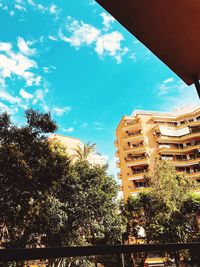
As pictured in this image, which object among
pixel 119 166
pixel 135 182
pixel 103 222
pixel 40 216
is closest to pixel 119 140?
pixel 119 166

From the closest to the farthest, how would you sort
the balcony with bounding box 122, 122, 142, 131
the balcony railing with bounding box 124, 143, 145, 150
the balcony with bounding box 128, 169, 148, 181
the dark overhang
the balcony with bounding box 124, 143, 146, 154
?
1. the dark overhang
2. the balcony with bounding box 128, 169, 148, 181
3. the balcony with bounding box 124, 143, 146, 154
4. the balcony railing with bounding box 124, 143, 145, 150
5. the balcony with bounding box 122, 122, 142, 131

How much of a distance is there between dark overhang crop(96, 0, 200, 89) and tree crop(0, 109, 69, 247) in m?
9.58

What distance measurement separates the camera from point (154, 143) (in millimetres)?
41281

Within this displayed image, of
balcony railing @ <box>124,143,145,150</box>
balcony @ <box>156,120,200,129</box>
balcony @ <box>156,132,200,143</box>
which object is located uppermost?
balcony @ <box>156,120,200,129</box>

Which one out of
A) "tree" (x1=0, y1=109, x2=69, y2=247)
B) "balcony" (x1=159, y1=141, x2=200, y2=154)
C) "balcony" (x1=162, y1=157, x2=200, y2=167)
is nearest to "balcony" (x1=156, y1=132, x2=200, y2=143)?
"balcony" (x1=159, y1=141, x2=200, y2=154)

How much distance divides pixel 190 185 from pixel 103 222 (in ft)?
29.0

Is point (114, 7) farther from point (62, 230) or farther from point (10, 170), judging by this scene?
point (62, 230)

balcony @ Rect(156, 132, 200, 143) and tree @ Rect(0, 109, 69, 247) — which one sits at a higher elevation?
balcony @ Rect(156, 132, 200, 143)

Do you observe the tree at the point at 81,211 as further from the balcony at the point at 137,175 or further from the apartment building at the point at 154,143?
the apartment building at the point at 154,143

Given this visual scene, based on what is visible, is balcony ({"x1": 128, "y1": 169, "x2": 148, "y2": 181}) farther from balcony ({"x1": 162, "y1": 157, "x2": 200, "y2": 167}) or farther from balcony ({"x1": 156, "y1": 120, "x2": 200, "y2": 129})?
balcony ({"x1": 156, "y1": 120, "x2": 200, "y2": 129})

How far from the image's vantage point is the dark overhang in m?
2.19

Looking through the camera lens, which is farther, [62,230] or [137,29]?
[62,230]

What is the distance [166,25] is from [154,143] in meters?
39.8

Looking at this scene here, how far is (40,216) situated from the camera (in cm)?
1398
